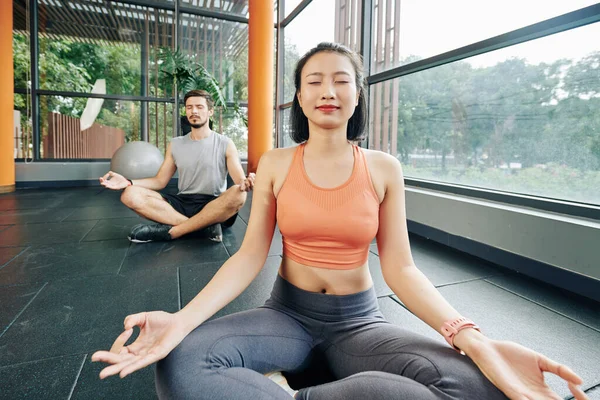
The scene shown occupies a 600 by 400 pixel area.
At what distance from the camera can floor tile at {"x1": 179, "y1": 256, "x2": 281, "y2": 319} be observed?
5.32 feet

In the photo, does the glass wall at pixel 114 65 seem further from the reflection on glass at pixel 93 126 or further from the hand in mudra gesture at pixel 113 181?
the hand in mudra gesture at pixel 113 181

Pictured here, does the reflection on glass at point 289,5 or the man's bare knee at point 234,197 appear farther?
the reflection on glass at point 289,5

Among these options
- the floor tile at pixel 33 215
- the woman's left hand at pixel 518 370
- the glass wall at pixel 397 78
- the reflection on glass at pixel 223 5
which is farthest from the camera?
the reflection on glass at pixel 223 5

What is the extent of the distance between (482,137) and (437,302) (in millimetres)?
2039

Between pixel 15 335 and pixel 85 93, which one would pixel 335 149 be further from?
pixel 85 93

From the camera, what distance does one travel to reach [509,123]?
2285mm

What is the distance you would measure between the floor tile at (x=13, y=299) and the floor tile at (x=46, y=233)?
0.93 m

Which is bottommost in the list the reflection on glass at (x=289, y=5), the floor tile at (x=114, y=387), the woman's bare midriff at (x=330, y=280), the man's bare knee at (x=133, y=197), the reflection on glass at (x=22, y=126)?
the floor tile at (x=114, y=387)

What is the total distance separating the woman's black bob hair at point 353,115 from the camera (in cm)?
101

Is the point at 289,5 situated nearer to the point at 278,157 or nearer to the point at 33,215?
the point at 33,215

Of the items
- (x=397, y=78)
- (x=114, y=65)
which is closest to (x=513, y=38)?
(x=397, y=78)

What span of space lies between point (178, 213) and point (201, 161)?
430 millimetres

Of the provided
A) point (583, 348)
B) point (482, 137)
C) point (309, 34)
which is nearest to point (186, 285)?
point (583, 348)

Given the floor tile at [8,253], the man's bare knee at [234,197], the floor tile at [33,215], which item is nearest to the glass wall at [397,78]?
the man's bare knee at [234,197]
